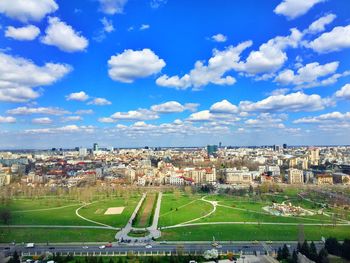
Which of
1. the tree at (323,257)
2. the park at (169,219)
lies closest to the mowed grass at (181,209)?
the park at (169,219)

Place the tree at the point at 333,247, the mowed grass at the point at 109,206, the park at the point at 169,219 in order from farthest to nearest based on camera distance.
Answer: the mowed grass at the point at 109,206, the park at the point at 169,219, the tree at the point at 333,247

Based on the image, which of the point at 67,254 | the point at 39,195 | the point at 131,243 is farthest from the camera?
the point at 39,195

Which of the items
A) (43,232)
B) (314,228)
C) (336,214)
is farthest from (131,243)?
(336,214)

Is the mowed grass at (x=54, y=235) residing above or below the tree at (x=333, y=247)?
below

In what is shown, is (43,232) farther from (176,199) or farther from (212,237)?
(176,199)

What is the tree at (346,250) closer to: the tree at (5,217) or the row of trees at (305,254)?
the row of trees at (305,254)

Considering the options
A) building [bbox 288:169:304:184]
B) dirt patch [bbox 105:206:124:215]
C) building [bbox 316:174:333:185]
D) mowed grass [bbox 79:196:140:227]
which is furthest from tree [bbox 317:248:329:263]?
building [bbox 288:169:304:184]

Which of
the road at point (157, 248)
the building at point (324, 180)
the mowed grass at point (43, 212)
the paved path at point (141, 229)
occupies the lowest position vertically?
the road at point (157, 248)

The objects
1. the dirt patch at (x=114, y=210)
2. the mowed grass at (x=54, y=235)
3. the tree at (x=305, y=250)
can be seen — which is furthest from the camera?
the dirt patch at (x=114, y=210)

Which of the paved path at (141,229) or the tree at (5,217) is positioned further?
the tree at (5,217)
